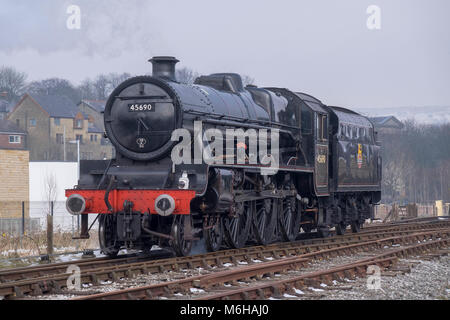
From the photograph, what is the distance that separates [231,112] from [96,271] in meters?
5.48

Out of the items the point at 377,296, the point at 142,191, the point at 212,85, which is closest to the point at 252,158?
the point at 212,85

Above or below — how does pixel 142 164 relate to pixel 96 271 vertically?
above

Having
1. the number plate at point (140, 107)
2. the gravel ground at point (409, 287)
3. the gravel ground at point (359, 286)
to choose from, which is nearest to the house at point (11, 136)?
the number plate at point (140, 107)

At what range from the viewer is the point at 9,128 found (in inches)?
2677

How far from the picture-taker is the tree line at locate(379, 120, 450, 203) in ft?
246

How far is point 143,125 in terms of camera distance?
13.2 meters

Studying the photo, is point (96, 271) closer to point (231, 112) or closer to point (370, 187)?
point (231, 112)

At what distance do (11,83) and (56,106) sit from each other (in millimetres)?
Result: 17336

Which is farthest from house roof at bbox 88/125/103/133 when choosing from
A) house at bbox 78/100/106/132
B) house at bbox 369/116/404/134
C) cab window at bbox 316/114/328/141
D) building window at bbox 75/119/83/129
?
cab window at bbox 316/114/328/141

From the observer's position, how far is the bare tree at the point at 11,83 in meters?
88.2

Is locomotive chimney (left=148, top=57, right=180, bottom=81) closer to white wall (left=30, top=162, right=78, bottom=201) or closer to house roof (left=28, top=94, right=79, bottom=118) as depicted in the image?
white wall (left=30, top=162, right=78, bottom=201)

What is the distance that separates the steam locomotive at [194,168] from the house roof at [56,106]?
61.1m

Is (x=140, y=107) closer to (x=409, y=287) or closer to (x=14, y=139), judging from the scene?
(x=409, y=287)

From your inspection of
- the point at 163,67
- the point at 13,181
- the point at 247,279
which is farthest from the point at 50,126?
the point at 247,279
